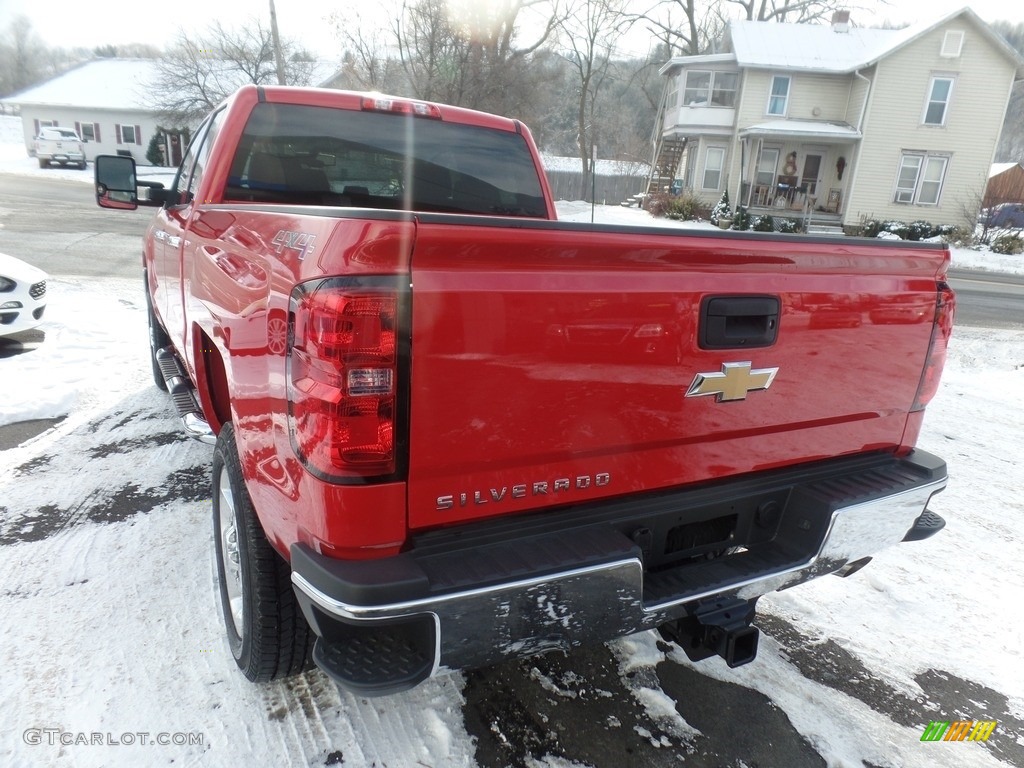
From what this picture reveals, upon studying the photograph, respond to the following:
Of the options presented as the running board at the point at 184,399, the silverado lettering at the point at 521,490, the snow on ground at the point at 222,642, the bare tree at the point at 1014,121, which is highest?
the bare tree at the point at 1014,121

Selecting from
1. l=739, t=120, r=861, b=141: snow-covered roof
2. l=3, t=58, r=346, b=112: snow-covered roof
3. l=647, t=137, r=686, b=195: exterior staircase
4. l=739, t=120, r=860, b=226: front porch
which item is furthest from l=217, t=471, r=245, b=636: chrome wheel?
l=3, t=58, r=346, b=112: snow-covered roof

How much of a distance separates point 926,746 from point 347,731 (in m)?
2.04

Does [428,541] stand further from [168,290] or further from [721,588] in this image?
[168,290]

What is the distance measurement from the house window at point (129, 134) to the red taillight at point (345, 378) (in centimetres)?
5465

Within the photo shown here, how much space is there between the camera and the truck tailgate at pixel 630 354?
1.68 m

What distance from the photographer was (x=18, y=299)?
6.24 metres

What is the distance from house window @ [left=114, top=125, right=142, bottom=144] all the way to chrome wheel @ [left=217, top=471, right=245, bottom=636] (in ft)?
176

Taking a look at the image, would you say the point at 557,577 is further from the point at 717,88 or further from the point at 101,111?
the point at 101,111

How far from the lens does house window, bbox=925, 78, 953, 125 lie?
26766 mm

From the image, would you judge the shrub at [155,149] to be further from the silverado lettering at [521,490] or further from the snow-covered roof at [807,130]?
the silverado lettering at [521,490]

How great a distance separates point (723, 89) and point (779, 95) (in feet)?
8.08

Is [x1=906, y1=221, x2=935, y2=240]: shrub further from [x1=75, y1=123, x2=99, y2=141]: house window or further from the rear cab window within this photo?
[x1=75, y1=123, x2=99, y2=141]: house window

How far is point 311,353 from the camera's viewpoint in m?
1.62

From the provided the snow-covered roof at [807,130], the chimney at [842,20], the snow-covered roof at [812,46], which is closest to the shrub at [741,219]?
the snow-covered roof at [807,130]
